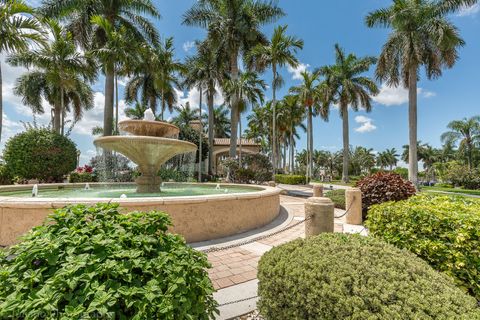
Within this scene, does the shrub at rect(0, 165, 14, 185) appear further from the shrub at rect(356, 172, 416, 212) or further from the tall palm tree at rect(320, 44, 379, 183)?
the tall palm tree at rect(320, 44, 379, 183)

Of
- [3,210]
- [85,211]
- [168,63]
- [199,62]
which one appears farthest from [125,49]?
[85,211]

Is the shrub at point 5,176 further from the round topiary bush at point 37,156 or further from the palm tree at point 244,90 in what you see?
the palm tree at point 244,90

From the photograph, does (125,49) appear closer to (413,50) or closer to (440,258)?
(440,258)

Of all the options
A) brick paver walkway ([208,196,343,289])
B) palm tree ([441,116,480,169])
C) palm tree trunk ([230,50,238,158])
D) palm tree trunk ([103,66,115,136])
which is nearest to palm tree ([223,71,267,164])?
palm tree trunk ([230,50,238,158])

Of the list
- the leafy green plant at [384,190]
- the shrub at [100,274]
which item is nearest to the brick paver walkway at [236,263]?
the shrub at [100,274]

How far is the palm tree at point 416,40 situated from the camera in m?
17.8

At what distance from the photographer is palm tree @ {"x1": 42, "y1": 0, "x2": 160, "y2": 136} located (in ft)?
59.7

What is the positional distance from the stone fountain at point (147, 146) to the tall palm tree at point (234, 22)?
1390 centimetres

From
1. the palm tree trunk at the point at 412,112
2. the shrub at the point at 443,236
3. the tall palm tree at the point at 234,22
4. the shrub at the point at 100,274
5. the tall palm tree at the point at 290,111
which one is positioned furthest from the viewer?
the tall palm tree at the point at 290,111

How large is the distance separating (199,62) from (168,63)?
4.22 meters

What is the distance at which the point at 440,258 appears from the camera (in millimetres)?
3170

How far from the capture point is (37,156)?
45.6 ft

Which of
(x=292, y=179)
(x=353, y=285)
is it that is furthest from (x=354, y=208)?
(x=292, y=179)

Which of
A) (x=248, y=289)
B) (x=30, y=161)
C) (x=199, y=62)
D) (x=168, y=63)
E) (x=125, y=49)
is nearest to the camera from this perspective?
(x=248, y=289)
